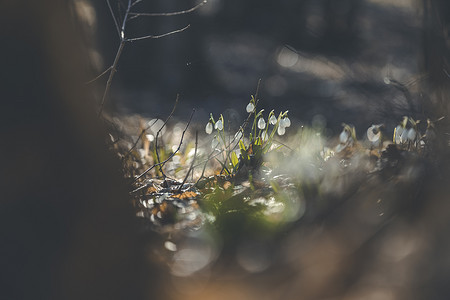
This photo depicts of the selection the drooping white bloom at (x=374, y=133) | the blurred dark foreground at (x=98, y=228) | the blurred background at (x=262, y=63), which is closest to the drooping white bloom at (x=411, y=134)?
the drooping white bloom at (x=374, y=133)

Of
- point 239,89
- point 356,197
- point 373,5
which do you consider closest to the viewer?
point 356,197

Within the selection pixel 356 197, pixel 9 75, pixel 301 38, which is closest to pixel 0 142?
pixel 9 75

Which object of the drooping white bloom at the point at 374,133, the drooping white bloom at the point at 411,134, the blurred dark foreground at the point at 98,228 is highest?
the drooping white bloom at the point at 374,133

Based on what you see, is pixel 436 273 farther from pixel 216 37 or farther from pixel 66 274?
pixel 216 37

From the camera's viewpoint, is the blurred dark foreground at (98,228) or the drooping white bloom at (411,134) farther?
the drooping white bloom at (411,134)

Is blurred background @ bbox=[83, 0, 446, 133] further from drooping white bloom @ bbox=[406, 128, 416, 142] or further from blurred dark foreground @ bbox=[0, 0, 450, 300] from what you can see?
blurred dark foreground @ bbox=[0, 0, 450, 300]

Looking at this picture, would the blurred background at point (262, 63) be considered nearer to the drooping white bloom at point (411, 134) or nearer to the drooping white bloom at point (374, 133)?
the drooping white bloom at point (374, 133)

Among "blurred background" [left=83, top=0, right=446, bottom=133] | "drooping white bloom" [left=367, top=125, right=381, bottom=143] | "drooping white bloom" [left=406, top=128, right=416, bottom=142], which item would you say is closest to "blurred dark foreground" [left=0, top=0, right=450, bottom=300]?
"drooping white bloom" [left=406, top=128, right=416, bottom=142]

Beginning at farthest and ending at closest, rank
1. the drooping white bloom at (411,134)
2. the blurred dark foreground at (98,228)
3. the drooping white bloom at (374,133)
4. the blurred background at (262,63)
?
the blurred background at (262,63)
the drooping white bloom at (374,133)
the drooping white bloom at (411,134)
the blurred dark foreground at (98,228)

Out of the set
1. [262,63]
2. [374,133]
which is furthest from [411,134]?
[262,63]
